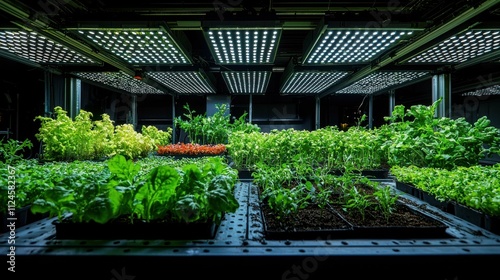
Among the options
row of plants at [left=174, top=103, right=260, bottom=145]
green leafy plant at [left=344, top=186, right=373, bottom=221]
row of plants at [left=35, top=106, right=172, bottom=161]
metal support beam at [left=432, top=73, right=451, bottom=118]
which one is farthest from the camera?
row of plants at [left=174, top=103, right=260, bottom=145]

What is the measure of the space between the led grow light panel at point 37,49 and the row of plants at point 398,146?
1.76m

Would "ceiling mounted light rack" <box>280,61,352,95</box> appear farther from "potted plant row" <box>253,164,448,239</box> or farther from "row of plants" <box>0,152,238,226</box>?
"row of plants" <box>0,152,238,226</box>

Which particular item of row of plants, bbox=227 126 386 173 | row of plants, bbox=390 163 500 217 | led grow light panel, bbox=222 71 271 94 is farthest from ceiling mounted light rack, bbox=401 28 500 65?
led grow light panel, bbox=222 71 271 94

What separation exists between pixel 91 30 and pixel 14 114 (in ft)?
12.5

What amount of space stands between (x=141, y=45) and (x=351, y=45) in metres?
1.71

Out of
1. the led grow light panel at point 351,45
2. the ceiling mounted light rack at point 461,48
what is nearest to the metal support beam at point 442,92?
the ceiling mounted light rack at point 461,48

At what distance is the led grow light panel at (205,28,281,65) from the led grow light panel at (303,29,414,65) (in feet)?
1.18

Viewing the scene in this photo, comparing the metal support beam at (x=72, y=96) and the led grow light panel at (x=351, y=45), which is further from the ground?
the led grow light panel at (x=351, y=45)

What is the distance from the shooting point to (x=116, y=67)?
2674 millimetres

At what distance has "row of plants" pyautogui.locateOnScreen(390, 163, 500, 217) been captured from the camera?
104cm

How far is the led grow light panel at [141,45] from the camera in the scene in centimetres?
171

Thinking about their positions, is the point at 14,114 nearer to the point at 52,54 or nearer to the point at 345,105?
the point at 52,54

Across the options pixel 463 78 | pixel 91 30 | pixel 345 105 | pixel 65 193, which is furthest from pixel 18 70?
pixel 463 78
